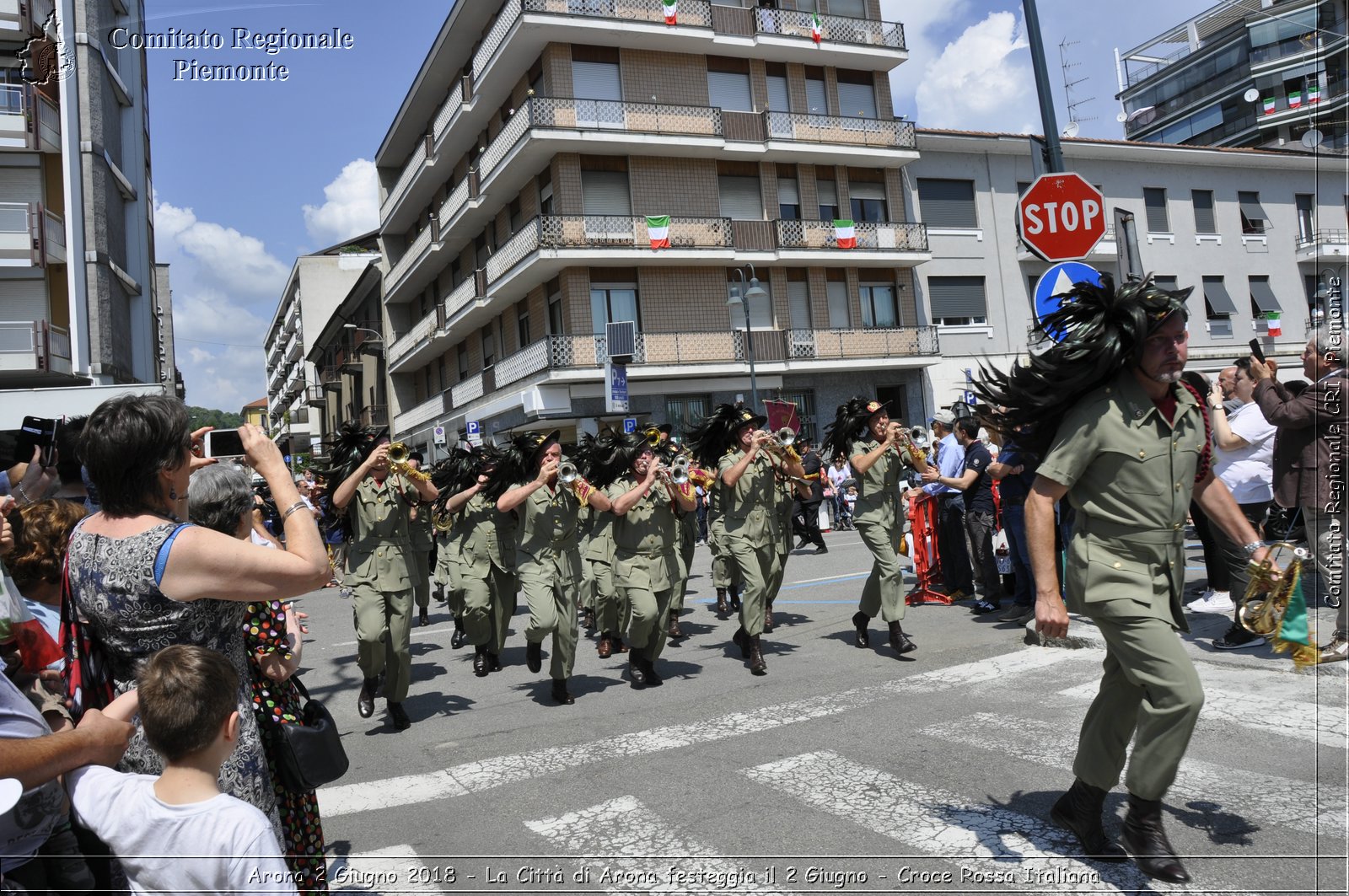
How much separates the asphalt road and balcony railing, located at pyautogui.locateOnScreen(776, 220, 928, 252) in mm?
23584

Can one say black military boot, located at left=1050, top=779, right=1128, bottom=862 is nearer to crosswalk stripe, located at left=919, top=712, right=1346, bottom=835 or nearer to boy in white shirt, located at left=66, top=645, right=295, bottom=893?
crosswalk stripe, located at left=919, top=712, right=1346, bottom=835

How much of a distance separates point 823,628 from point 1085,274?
13.3 ft

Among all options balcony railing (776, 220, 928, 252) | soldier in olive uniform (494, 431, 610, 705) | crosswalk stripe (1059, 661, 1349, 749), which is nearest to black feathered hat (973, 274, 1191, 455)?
crosswalk stripe (1059, 661, 1349, 749)

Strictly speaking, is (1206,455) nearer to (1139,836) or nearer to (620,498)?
(1139,836)

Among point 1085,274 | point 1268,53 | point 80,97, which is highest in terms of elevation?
point 1268,53

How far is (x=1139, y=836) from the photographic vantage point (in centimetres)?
368

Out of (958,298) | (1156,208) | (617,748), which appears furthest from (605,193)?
(617,748)

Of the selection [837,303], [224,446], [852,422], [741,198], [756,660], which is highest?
[741,198]

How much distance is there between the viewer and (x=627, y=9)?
28.8 metres

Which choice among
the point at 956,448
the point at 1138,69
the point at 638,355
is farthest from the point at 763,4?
the point at 1138,69

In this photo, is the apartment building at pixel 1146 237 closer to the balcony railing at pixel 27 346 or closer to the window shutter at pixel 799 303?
the window shutter at pixel 799 303

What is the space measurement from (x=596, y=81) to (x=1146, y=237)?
2023 centimetres

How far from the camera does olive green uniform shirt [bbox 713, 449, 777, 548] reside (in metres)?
8.70

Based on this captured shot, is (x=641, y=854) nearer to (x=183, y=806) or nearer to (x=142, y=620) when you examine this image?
(x=183, y=806)
